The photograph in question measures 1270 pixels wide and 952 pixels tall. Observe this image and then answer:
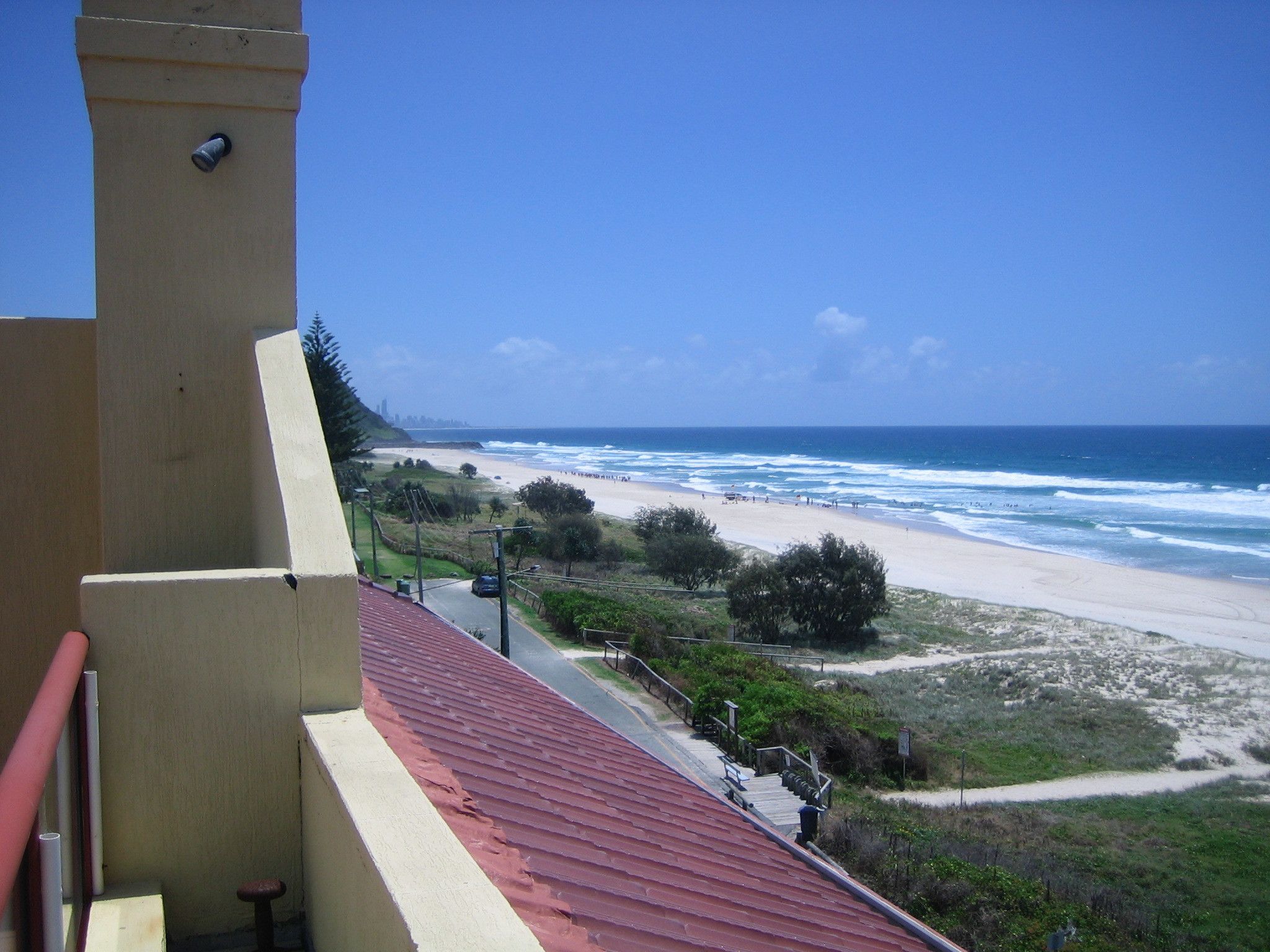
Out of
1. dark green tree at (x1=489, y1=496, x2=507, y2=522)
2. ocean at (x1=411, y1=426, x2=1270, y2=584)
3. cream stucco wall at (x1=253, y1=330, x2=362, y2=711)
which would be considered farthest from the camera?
dark green tree at (x1=489, y1=496, x2=507, y2=522)

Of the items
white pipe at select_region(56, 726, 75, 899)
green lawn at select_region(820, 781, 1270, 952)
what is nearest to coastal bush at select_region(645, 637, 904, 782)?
green lawn at select_region(820, 781, 1270, 952)

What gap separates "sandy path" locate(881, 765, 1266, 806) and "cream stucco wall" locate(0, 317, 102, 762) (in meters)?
16.0

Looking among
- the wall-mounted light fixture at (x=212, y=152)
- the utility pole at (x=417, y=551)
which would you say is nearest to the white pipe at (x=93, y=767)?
the wall-mounted light fixture at (x=212, y=152)

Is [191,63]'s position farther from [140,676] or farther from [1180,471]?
[1180,471]

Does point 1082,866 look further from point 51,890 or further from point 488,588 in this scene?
point 51,890

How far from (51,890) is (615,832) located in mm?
1766

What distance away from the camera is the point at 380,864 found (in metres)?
1.94

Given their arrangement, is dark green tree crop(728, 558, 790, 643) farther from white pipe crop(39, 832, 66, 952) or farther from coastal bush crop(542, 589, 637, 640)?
white pipe crop(39, 832, 66, 952)

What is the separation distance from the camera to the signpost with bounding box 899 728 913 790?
17.5 m

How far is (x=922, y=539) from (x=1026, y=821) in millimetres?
41865

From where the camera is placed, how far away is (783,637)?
33250 millimetres

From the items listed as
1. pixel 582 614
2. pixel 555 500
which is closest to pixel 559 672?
pixel 582 614

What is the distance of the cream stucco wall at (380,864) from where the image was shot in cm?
175

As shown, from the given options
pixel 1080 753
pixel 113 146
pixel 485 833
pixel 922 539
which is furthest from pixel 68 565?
pixel 922 539
